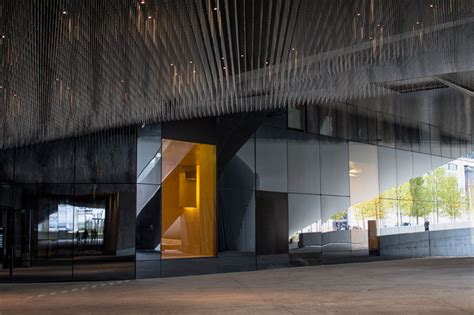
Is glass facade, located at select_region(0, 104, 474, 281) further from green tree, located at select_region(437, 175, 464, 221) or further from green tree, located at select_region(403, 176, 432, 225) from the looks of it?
green tree, located at select_region(437, 175, 464, 221)

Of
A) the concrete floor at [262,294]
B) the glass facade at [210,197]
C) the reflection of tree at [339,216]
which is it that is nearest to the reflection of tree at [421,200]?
the glass facade at [210,197]

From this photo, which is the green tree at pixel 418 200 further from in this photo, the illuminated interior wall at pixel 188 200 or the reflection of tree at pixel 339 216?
the illuminated interior wall at pixel 188 200

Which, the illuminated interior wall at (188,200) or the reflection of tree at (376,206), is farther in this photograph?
the reflection of tree at (376,206)

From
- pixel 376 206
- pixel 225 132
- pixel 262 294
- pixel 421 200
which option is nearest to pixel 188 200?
pixel 225 132

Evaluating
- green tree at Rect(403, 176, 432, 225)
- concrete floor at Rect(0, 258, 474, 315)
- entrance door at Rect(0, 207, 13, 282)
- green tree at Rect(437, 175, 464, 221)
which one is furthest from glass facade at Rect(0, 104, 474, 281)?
green tree at Rect(437, 175, 464, 221)

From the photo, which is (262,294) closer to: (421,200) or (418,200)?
(418,200)

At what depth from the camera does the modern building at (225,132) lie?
10.3 metres

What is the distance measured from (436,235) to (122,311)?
22.7 m

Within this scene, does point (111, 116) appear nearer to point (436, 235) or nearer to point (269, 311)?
point (269, 311)

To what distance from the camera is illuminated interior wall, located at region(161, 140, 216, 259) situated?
19.2 m

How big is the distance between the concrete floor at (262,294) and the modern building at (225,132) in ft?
5.79

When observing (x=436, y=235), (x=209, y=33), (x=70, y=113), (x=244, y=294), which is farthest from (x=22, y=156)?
(x=436, y=235)

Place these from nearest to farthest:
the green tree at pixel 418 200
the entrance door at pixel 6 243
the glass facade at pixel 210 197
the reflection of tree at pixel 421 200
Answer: the entrance door at pixel 6 243
the glass facade at pixel 210 197
the reflection of tree at pixel 421 200
the green tree at pixel 418 200

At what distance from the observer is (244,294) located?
43.9 ft
